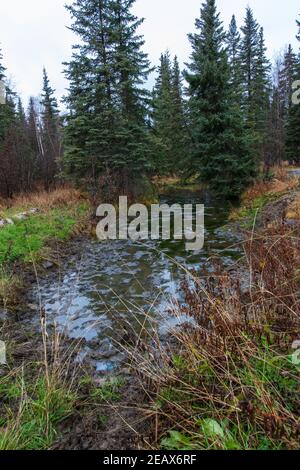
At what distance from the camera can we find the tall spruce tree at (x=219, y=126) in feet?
41.1

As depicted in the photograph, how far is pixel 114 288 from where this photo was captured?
548cm

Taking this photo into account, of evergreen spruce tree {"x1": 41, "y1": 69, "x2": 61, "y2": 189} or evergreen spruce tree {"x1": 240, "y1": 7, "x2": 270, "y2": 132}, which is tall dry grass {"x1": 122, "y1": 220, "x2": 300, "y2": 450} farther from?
evergreen spruce tree {"x1": 240, "y1": 7, "x2": 270, "y2": 132}

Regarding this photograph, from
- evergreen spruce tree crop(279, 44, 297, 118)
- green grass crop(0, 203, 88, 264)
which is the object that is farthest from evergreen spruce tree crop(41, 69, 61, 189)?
evergreen spruce tree crop(279, 44, 297, 118)

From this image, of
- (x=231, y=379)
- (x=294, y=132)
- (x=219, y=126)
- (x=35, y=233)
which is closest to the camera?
(x=231, y=379)

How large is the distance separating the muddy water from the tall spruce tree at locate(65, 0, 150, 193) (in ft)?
20.1

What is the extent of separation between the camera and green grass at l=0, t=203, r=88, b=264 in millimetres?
6352

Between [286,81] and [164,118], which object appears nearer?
[164,118]

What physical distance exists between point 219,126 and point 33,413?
1300cm

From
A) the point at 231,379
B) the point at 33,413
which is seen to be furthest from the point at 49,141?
the point at 231,379

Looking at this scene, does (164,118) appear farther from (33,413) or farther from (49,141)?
(33,413)

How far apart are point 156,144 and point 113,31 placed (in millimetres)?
4928

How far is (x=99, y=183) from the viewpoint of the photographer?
1204 centimetres
